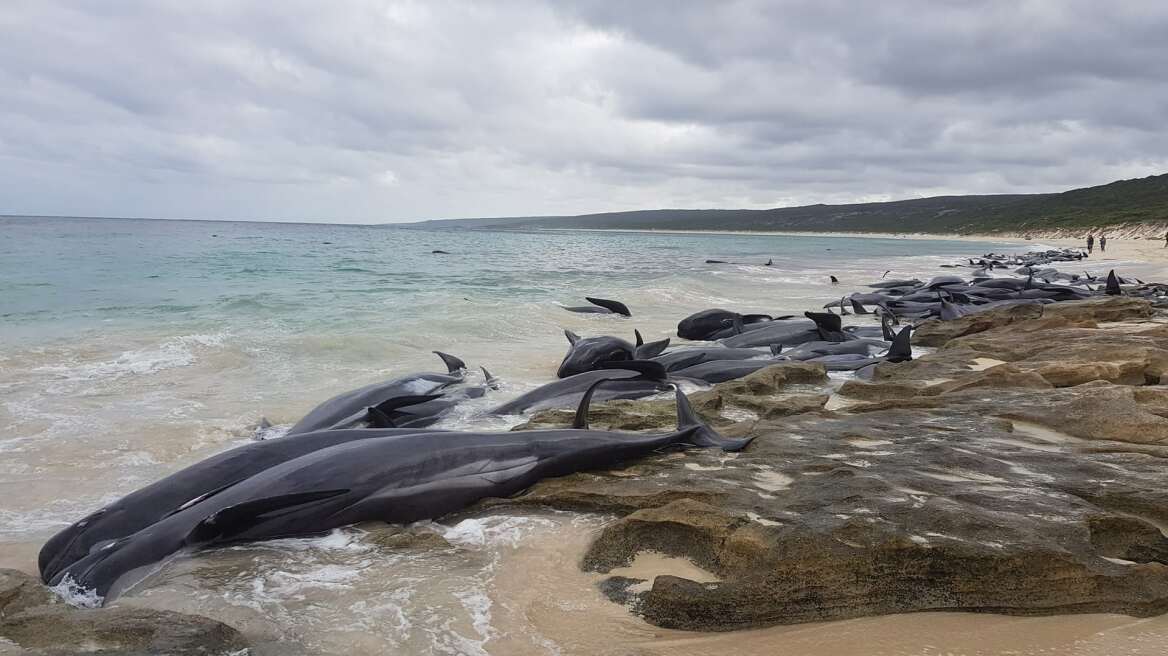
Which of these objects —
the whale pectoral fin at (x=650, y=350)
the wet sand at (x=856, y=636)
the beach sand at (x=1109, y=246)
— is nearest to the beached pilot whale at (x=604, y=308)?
the whale pectoral fin at (x=650, y=350)

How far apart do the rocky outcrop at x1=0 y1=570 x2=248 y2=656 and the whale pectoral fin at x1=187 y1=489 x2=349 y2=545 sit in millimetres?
895

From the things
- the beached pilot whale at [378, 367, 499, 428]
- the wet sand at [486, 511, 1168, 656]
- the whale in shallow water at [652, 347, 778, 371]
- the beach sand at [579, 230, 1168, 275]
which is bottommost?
the beached pilot whale at [378, 367, 499, 428]

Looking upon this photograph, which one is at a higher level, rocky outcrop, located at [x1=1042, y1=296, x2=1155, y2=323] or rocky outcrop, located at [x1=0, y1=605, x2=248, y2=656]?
rocky outcrop, located at [x1=1042, y1=296, x2=1155, y2=323]

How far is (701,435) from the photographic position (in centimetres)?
479

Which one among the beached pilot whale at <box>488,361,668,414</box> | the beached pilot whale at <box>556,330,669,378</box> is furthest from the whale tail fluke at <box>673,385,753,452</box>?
the beached pilot whale at <box>556,330,669,378</box>

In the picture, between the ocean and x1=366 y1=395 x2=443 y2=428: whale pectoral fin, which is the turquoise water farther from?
x1=366 y1=395 x2=443 y2=428: whale pectoral fin

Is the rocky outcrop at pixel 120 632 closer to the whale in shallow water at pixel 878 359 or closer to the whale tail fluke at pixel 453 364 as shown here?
the whale tail fluke at pixel 453 364

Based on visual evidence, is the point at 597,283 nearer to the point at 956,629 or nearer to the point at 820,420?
the point at 820,420

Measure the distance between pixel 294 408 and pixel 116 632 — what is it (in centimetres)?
528

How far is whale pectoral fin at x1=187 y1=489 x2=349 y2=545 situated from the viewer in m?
3.57

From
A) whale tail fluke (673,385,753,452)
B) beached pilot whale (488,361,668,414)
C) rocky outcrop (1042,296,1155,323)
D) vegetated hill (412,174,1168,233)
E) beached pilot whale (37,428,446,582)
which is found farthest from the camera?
vegetated hill (412,174,1168,233)

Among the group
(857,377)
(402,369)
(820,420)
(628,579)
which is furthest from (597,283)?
(628,579)

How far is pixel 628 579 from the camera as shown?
3100 mm

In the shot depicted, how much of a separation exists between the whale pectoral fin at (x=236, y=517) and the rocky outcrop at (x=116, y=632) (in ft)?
2.94
